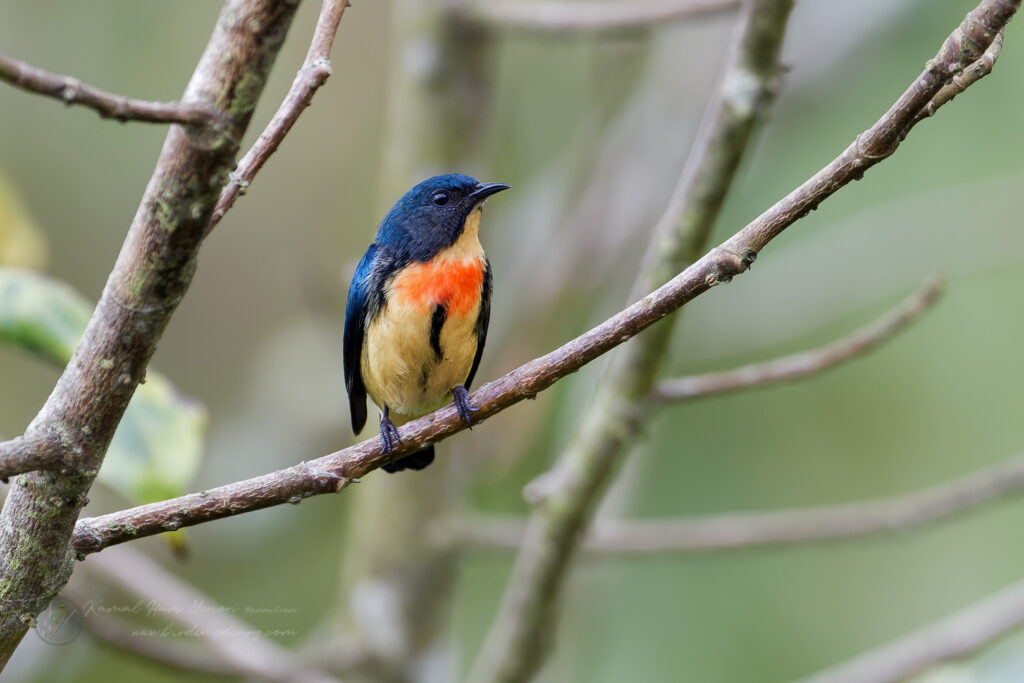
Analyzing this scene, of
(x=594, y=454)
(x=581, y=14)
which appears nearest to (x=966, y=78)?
(x=594, y=454)

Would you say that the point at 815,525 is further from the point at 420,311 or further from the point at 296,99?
the point at 296,99

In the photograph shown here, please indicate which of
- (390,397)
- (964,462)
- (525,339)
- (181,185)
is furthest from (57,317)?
(964,462)

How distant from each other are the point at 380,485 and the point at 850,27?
3058mm

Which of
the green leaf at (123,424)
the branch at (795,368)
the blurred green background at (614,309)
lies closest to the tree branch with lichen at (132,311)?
the green leaf at (123,424)

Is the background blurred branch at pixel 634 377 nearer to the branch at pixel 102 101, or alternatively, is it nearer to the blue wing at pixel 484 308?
the blue wing at pixel 484 308

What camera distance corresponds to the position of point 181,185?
4.35 ft

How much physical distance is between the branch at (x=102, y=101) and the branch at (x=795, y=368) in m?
1.95

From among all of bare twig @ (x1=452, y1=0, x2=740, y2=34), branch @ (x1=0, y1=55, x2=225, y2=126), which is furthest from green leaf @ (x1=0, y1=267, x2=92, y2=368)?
bare twig @ (x1=452, y1=0, x2=740, y2=34)

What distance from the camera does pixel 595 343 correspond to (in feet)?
5.98

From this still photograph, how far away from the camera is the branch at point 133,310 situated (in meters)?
1.30

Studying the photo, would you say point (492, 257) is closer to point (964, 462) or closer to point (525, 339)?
point (525, 339)

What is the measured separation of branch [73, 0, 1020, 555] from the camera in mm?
1637

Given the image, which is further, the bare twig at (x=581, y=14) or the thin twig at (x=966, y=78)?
the bare twig at (x=581, y=14)

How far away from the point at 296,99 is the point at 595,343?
2.13 ft
